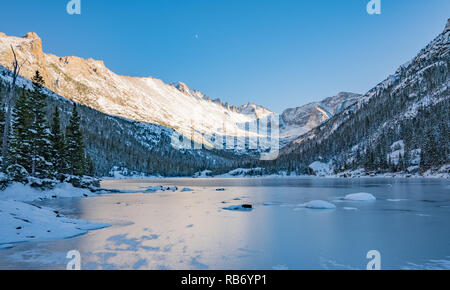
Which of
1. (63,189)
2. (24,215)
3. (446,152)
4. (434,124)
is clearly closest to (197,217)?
(24,215)

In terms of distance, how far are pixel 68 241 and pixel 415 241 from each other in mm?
19889

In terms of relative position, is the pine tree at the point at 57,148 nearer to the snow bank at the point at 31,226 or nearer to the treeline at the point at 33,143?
the treeline at the point at 33,143

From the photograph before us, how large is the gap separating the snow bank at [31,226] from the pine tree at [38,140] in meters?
30.3

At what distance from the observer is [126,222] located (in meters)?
22.6

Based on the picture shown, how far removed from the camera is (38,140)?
46188mm

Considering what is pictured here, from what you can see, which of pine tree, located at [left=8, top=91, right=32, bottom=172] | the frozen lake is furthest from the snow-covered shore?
pine tree, located at [left=8, top=91, right=32, bottom=172]

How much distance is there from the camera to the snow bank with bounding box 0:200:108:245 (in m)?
16.2

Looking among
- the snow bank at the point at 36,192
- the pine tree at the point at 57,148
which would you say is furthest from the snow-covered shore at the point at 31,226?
the pine tree at the point at 57,148

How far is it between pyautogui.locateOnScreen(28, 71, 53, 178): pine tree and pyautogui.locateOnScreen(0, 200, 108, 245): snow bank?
30.3 m

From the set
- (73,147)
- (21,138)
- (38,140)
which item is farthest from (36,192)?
(73,147)

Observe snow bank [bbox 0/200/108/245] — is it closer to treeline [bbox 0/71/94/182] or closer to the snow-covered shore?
the snow-covered shore

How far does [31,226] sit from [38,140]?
3499 centimetres

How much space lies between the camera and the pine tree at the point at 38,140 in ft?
151
